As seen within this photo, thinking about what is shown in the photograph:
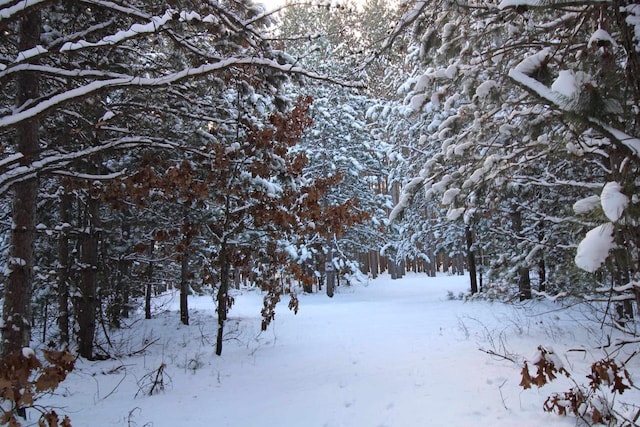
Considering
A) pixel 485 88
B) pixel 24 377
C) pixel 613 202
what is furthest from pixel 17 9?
pixel 485 88

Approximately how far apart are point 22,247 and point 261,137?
376cm

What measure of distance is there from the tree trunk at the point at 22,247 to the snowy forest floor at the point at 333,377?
132 centimetres

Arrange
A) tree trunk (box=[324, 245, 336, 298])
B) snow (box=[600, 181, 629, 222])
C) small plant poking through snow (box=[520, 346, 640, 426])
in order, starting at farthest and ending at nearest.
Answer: tree trunk (box=[324, 245, 336, 298]) → small plant poking through snow (box=[520, 346, 640, 426]) → snow (box=[600, 181, 629, 222])

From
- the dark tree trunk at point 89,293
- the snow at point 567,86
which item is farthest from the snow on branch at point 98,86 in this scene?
the dark tree trunk at point 89,293

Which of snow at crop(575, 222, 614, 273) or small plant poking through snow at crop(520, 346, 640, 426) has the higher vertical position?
snow at crop(575, 222, 614, 273)

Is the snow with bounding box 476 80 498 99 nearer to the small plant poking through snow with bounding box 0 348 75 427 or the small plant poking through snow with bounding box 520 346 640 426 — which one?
the small plant poking through snow with bounding box 520 346 640 426

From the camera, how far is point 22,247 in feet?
16.2

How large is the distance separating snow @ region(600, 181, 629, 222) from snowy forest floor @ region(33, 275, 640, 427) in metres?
2.25

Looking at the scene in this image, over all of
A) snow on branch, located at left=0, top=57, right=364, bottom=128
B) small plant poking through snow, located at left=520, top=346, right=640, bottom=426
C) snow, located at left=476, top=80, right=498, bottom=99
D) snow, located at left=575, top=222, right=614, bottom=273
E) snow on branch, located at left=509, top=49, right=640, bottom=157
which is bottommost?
small plant poking through snow, located at left=520, top=346, right=640, bottom=426

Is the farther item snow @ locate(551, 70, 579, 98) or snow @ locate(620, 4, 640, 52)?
snow @ locate(620, 4, 640, 52)

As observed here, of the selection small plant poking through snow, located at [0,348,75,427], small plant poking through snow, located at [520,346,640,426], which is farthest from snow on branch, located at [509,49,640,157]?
small plant poking through snow, located at [0,348,75,427]

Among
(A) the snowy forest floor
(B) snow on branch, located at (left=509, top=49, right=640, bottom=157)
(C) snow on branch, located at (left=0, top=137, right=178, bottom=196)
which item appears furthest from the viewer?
(A) the snowy forest floor

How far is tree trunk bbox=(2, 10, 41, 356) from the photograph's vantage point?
476 centimetres

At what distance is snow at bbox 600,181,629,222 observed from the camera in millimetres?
1709
